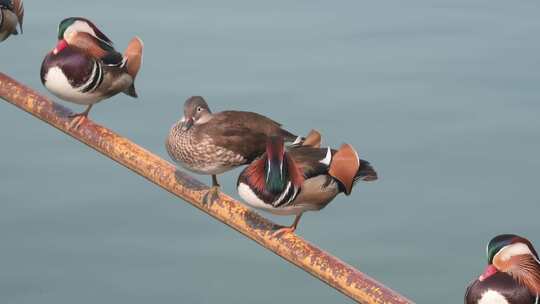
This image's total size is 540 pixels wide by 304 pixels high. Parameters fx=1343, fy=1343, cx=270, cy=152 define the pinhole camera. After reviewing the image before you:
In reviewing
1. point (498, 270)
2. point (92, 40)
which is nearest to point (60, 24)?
point (92, 40)

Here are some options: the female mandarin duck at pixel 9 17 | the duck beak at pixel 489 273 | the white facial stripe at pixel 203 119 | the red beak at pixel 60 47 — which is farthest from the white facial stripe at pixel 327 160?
the female mandarin duck at pixel 9 17

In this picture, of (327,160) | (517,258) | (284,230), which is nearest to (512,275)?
(517,258)

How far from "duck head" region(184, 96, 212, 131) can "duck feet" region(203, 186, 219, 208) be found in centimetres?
44

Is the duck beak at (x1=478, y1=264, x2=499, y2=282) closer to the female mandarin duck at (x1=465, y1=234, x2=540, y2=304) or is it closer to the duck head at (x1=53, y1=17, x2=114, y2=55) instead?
the female mandarin duck at (x1=465, y1=234, x2=540, y2=304)

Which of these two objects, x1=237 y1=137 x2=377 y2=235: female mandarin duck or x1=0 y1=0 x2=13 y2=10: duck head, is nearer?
x1=237 y1=137 x2=377 y2=235: female mandarin duck

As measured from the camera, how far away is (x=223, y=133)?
8250 mm

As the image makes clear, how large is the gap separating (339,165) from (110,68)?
2084 millimetres

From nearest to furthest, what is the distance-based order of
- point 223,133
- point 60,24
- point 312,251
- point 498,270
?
point 498,270 < point 312,251 < point 223,133 < point 60,24

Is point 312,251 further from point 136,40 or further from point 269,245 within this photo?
point 136,40

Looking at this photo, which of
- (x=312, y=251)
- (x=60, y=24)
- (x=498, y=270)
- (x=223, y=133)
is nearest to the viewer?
(x=498, y=270)

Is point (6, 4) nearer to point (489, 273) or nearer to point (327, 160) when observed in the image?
point (327, 160)

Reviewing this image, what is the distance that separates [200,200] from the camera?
8.23 m

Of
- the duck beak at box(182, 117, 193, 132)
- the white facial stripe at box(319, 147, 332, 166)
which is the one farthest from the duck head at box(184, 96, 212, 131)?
the white facial stripe at box(319, 147, 332, 166)

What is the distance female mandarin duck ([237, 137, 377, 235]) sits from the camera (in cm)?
762
